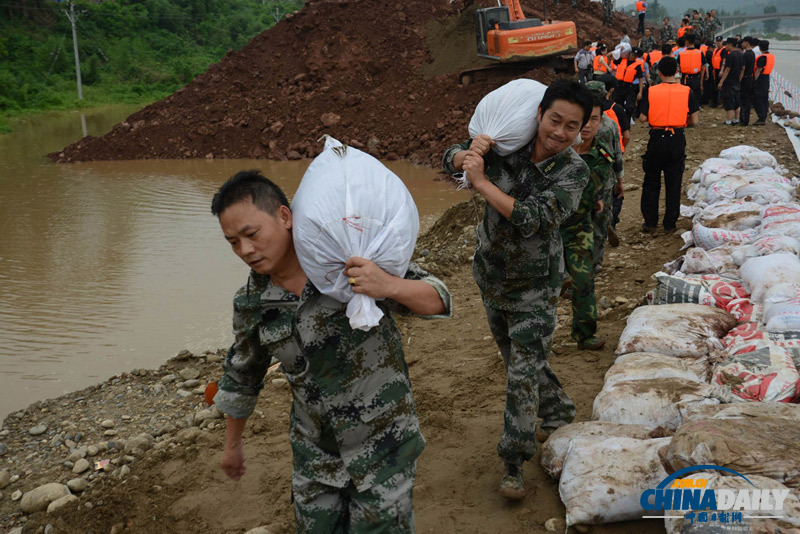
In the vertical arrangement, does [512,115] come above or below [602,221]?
above

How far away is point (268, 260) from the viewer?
5.23ft

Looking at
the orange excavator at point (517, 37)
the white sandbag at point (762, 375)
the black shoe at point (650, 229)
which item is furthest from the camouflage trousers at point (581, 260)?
the orange excavator at point (517, 37)

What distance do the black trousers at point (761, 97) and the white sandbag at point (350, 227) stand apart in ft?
36.2

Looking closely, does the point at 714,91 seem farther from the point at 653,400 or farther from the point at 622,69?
the point at 653,400

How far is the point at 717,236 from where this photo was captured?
14.9 ft

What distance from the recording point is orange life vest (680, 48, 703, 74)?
37.3 feet

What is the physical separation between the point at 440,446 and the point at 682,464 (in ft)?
4.26

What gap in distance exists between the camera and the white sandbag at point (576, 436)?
7.93 ft

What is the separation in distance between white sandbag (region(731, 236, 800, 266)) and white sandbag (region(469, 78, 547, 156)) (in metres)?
2.26

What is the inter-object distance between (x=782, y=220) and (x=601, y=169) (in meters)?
1.26

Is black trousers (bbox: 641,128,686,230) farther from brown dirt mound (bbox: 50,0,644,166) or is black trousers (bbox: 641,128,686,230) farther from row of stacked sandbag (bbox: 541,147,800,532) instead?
brown dirt mound (bbox: 50,0,644,166)

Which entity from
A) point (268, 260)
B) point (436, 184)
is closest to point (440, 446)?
point (268, 260)

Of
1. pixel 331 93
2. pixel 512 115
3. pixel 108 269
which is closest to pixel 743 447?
pixel 512 115

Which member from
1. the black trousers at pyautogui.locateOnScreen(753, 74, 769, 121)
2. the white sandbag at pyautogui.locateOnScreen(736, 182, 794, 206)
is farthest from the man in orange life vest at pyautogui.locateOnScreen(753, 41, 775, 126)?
the white sandbag at pyautogui.locateOnScreen(736, 182, 794, 206)
